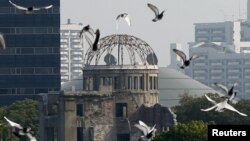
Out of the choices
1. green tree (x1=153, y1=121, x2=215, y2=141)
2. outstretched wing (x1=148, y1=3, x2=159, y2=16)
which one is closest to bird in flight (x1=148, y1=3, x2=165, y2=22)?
outstretched wing (x1=148, y1=3, x2=159, y2=16)

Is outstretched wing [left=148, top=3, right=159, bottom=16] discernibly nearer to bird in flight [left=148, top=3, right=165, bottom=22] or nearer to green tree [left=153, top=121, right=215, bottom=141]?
bird in flight [left=148, top=3, right=165, bottom=22]

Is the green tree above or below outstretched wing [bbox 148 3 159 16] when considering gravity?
below

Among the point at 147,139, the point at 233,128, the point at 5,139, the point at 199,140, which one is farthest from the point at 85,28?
the point at 5,139

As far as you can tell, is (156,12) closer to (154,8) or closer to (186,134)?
(154,8)

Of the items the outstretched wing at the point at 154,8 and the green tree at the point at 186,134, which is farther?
the green tree at the point at 186,134

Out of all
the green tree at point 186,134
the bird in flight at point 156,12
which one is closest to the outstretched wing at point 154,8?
the bird in flight at point 156,12

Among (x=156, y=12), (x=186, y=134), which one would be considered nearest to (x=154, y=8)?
(x=156, y=12)

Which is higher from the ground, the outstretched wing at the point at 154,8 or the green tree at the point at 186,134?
the outstretched wing at the point at 154,8

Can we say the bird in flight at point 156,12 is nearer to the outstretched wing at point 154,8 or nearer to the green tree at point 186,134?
the outstretched wing at point 154,8

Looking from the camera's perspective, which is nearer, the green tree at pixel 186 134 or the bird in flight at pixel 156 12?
the bird in flight at pixel 156 12

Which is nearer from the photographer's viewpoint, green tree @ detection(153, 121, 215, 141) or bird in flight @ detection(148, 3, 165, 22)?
bird in flight @ detection(148, 3, 165, 22)

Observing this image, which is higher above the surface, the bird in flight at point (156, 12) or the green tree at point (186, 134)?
the bird in flight at point (156, 12)

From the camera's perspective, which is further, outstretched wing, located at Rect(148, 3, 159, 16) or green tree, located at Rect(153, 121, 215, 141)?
green tree, located at Rect(153, 121, 215, 141)

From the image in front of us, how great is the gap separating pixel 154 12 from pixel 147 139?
13318mm
